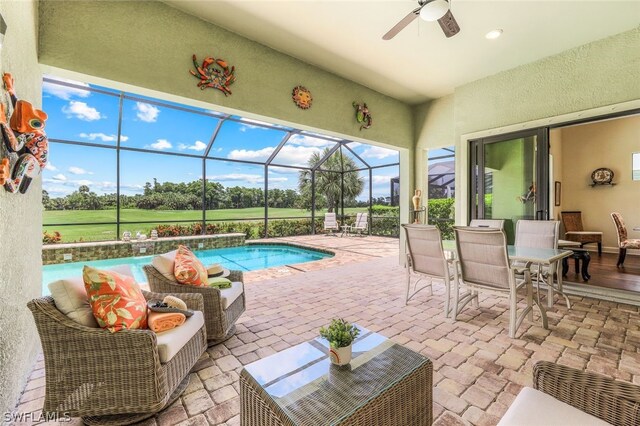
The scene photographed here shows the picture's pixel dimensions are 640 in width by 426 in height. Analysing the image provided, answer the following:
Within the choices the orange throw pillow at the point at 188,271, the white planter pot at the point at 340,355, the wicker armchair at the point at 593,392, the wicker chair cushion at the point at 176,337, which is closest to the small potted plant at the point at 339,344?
the white planter pot at the point at 340,355

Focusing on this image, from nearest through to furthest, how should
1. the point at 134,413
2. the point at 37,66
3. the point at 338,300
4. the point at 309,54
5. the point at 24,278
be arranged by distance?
the point at 134,413 < the point at 24,278 < the point at 37,66 < the point at 338,300 < the point at 309,54

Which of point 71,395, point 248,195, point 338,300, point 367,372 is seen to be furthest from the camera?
point 248,195

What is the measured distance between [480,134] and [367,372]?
15.8ft

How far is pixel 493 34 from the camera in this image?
3543mm

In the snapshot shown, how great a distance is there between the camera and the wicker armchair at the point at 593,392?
938mm

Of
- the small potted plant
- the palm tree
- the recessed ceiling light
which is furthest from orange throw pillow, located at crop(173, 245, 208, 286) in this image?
the palm tree

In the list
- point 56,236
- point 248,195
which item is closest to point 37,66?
point 56,236

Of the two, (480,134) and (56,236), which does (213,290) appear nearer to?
(480,134)

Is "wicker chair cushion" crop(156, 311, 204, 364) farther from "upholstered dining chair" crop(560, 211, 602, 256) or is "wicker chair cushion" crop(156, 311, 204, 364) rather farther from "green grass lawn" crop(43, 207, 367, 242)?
"upholstered dining chair" crop(560, 211, 602, 256)

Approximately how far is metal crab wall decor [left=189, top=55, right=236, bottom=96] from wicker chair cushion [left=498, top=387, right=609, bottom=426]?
3.72 metres

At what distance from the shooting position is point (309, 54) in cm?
402

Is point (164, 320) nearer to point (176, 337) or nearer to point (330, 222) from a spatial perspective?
point (176, 337)

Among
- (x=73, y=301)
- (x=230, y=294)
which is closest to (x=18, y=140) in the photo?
(x=73, y=301)

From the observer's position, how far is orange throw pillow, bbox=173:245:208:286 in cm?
244
